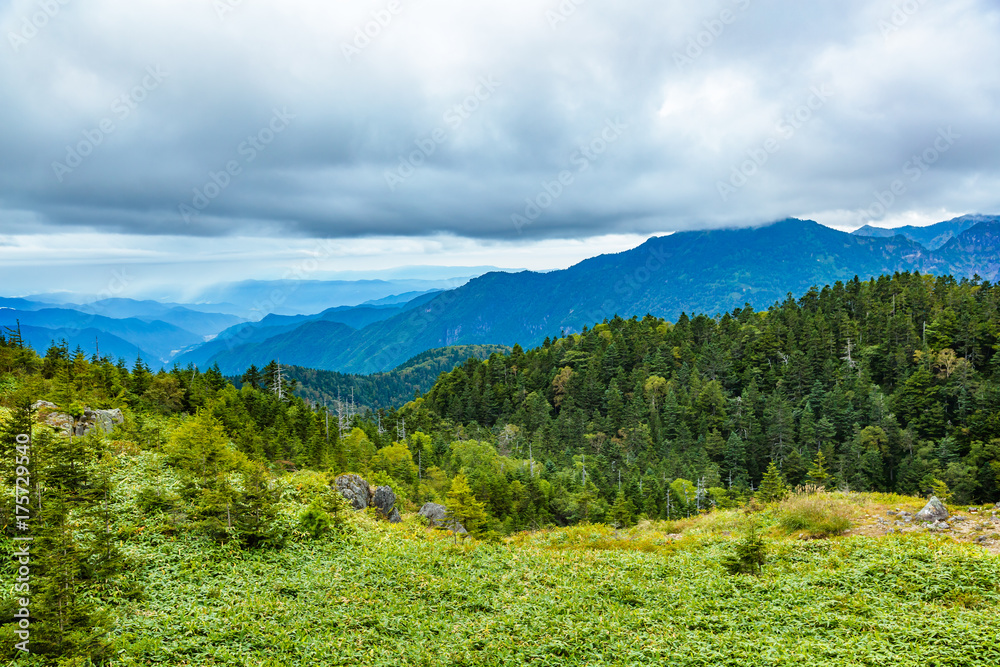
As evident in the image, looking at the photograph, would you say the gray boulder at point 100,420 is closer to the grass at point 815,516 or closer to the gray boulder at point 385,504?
the gray boulder at point 385,504

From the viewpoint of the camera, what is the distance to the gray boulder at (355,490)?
33656 mm

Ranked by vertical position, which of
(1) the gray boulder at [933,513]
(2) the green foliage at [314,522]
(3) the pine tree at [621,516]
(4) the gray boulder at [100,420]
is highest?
(4) the gray boulder at [100,420]

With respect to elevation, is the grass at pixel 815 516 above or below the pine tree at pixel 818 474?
above

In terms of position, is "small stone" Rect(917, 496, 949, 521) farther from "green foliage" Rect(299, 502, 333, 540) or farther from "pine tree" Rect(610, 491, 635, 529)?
"green foliage" Rect(299, 502, 333, 540)

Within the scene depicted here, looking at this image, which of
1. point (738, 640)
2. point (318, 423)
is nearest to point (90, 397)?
point (318, 423)

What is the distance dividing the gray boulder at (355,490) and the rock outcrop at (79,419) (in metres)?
14.7

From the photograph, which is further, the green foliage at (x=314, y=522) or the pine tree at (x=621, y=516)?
the pine tree at (x=621, y=516)

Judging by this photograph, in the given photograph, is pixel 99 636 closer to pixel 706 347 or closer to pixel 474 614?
pixel 474 614

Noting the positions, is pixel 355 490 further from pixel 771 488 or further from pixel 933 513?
pixel 933 513

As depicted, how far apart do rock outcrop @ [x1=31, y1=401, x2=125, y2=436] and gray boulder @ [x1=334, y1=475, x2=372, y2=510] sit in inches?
580

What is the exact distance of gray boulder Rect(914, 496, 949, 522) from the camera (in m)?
25.0

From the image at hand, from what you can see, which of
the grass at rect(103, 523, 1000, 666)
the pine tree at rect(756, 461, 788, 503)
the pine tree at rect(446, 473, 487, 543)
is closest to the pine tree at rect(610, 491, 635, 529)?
the pine tree at rect(756, 461, 788, 503)

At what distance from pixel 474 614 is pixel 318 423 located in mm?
47141

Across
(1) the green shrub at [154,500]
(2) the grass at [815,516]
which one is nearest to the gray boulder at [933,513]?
(2) the grass at [815,516]
